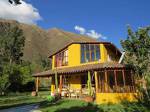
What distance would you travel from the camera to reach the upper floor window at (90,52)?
2927cm

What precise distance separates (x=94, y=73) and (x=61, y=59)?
9.11 meters

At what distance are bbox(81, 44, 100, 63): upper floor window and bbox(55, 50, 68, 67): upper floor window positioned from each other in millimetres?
3070

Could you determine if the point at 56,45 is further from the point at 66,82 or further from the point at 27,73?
the point at 66,82

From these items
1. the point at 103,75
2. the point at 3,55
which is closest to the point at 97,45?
the point at 103,75

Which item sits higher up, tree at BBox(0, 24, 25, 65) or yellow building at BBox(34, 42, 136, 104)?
tree at BBox(0, 24, 25, 65)

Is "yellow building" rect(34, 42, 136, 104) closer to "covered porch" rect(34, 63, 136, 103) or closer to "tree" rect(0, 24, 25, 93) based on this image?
"covered porch" rect(34, 63, 136, 103)

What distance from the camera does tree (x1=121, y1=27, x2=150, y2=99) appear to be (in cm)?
2156

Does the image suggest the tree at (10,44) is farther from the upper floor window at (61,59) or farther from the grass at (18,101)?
the grass at (18,101)

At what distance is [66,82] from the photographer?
105 feet

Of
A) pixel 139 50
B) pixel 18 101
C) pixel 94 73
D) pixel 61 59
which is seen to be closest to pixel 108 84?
pixel 94 73

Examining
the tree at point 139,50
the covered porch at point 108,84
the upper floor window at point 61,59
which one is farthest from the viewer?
the upper floor window at point 61,59

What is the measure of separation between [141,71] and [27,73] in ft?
99.2

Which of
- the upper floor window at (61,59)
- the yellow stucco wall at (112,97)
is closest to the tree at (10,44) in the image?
the upper floor window at (61,59)

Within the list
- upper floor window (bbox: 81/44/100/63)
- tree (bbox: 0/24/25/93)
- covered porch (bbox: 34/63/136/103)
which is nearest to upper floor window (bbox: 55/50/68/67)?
upper floor window (bbox: 81/44/100/63)
